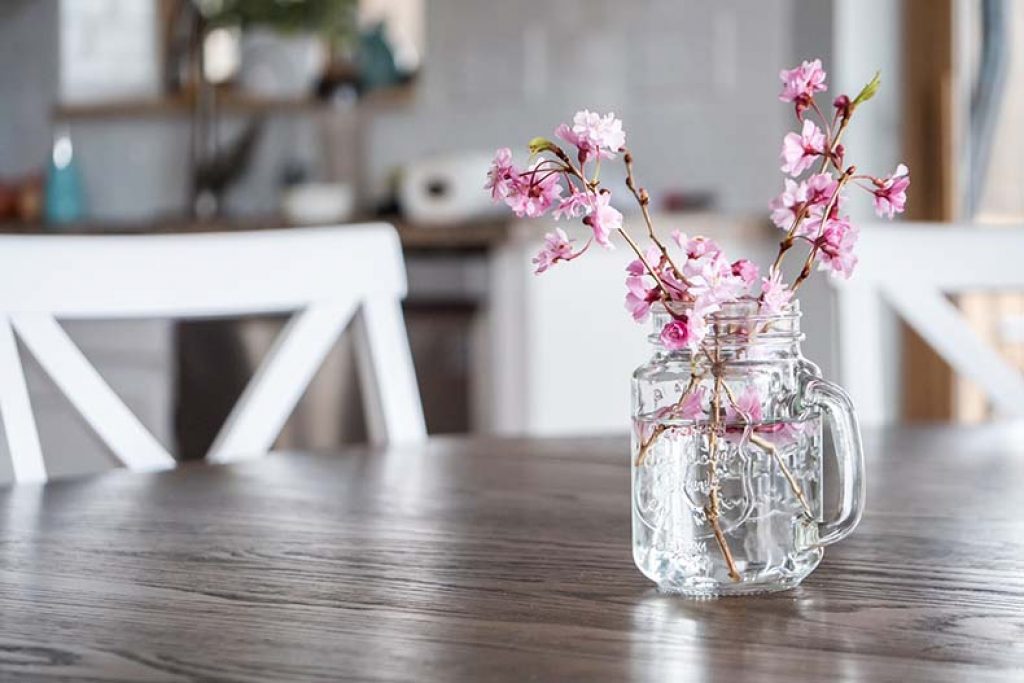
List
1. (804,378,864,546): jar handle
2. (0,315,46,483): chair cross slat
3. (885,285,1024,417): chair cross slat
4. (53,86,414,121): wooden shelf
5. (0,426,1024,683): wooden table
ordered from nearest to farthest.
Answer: (0,426,1024,683): wooden table → (804,378,864,546): jar handle → (0,315,46,483): chair cross slat → (885,285,1024,417): chair cross slat → (53,86,414,121): wooden shelf

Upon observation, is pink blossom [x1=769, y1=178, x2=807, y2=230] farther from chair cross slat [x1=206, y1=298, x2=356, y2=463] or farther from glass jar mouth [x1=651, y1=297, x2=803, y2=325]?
chair cross slat [x1=206, y1=298, x2=356, y2=463]

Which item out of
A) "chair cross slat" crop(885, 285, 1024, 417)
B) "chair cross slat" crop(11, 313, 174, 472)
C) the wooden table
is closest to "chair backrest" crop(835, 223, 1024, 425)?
"chair cross slat" crop(885, 285, 1024, 417)

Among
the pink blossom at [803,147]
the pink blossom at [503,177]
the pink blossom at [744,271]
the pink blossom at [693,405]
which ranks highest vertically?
the pink blossom at [803,147]

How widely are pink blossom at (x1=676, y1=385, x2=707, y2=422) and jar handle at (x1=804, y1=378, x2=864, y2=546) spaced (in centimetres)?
6

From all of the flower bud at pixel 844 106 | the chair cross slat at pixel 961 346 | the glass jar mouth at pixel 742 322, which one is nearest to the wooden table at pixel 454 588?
the glass jar mouth at pixel 742 322

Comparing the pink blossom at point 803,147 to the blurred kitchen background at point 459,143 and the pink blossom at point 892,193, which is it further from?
the blurred kitchen background at point 459,143

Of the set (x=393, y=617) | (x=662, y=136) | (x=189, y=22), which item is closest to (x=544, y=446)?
(x=393, y=617)

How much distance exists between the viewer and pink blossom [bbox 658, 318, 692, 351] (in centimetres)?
61

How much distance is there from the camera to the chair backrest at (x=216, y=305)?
4.08 ft

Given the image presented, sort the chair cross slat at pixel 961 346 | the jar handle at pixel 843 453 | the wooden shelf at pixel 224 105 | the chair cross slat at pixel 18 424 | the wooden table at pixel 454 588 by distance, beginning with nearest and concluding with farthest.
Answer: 1. the wooden table at pixel 454 588
2. the jar handle at pixel 843 453
3. the chair cross slat at pixel 18 424
4. the chair cross slat at pixel 961 346
5. the wooden shelf at pixel 224 105

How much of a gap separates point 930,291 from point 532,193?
105cm

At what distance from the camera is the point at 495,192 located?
0.65 m

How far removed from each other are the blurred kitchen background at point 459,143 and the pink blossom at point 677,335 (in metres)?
2.08

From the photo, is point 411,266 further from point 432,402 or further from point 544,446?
point 544,446
